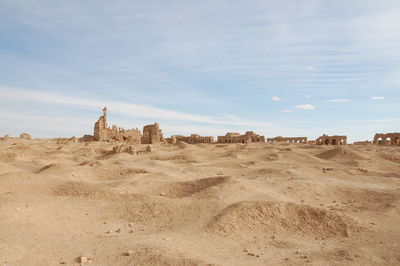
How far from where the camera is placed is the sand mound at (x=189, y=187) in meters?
11.2

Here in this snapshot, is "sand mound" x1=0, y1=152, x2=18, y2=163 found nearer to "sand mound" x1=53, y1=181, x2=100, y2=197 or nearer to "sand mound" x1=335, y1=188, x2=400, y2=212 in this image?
"sand mound" x1=53, y1=181, x2=100, y2=197

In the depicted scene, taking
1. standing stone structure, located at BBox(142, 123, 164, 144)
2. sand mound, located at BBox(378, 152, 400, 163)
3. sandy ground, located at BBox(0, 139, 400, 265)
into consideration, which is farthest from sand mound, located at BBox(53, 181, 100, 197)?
standing stone structure, located at BBox(142, 123, 164, 144)

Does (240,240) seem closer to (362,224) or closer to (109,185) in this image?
(362,224)

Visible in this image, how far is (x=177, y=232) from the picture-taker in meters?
7.30

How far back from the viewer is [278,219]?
8055mm

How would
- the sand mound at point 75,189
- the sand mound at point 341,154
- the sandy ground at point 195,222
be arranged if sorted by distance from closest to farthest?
1. the sandy ground at point 195,222
2. the sand mound at point 75,189
3. the sand mound at point 341,154

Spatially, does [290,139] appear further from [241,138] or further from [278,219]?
[278,219]

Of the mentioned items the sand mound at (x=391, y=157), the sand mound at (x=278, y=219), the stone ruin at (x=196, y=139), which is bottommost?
the sand mound at (x=278, y=219)

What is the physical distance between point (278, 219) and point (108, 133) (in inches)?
→ 1739

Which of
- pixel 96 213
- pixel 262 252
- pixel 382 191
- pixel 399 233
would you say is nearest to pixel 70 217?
pixel 96 213

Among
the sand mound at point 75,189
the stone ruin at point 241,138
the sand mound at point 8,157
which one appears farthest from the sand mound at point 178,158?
the stone ruin at point 241,138

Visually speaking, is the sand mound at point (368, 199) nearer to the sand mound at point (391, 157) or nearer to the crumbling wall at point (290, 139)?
the sand mound at point (391, 157)

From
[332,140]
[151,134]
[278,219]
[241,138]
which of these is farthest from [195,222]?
[241,138]

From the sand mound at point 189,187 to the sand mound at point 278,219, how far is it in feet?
9.54
